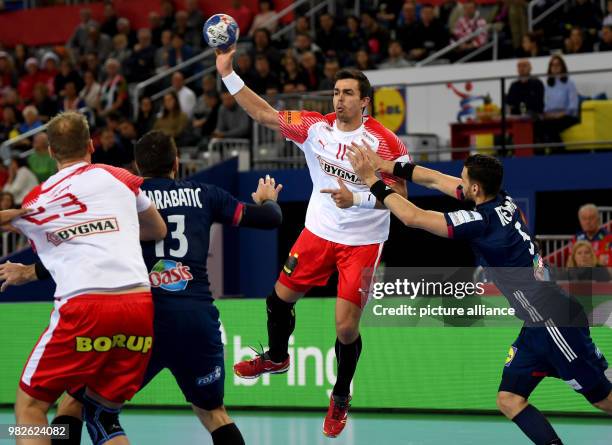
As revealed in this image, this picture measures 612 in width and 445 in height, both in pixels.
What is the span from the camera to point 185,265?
7488 millimetres

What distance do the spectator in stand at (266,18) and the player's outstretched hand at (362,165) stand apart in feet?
46.1

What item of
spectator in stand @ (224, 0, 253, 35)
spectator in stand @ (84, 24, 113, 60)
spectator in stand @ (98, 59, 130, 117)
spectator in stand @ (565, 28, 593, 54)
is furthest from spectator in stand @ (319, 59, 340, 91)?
spectator in stand @ (84, 24, 113, 60)

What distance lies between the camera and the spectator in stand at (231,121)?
19.4 metres

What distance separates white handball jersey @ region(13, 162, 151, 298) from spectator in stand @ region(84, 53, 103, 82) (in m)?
16.5

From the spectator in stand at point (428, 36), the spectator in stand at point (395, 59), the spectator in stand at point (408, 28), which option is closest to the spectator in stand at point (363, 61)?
the spectator in stand at point (395, 59)

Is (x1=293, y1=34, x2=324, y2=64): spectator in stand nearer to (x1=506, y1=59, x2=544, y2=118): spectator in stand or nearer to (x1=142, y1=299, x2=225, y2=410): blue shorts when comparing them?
(x1=506, y1=59, x2=544, y2=118): spectator in stand

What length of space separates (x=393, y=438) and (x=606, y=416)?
8.40 ft

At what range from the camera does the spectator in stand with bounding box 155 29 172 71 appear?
2255 centimetres

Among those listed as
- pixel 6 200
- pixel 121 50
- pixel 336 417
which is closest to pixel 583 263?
pixel 336 417

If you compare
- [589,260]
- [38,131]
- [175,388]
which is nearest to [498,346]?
[589,260]

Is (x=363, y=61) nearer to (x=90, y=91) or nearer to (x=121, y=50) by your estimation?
(x=90, y=91)

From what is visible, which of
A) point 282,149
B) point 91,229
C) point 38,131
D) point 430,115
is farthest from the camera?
point 38,131

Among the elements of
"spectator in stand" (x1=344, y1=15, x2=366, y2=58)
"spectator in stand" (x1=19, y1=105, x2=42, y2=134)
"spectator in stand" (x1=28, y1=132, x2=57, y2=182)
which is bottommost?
"spectator in stand" (x1=28, y1=132, x2=57, y2=182)

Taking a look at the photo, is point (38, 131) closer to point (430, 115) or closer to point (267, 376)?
A: point (430, 115)
